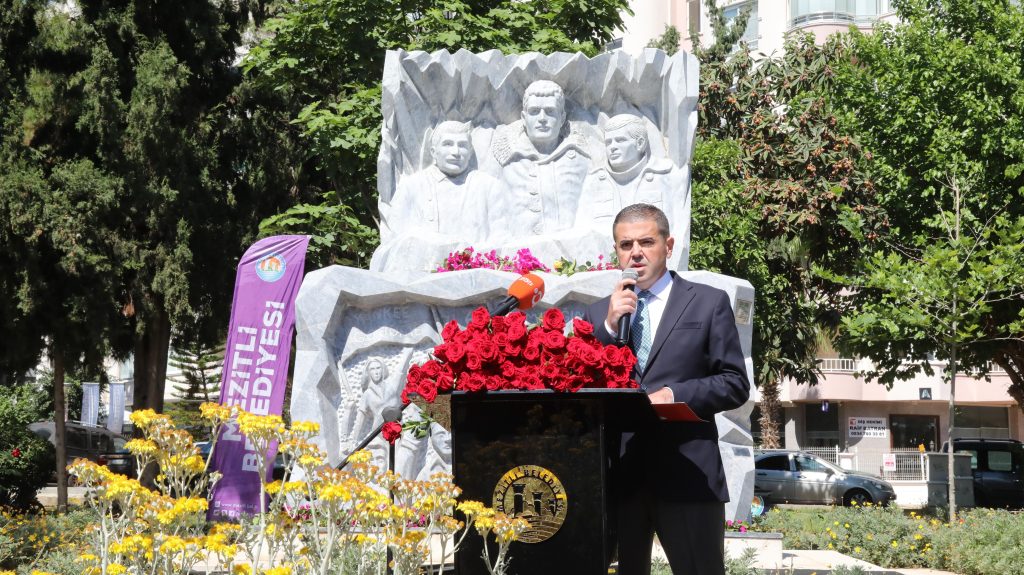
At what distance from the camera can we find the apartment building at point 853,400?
120ft

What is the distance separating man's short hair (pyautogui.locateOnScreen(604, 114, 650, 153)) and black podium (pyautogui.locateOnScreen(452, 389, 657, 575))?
8571 mm

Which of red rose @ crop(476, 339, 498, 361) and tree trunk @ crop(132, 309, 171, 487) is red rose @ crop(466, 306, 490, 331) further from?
tree trunk @ crop(132, 309, 171, 487)

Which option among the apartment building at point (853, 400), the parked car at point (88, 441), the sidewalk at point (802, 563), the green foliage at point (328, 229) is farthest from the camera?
the apartment building at point (853, 400)

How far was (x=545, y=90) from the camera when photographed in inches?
473

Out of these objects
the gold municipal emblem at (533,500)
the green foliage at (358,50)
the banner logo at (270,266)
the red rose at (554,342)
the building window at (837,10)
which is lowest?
the gold municipal emblem at (533,500)

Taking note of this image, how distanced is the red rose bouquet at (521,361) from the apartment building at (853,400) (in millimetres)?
33936

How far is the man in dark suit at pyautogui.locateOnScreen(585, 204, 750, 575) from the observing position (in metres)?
3.71

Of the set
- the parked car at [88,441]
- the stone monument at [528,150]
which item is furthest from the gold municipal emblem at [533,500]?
the parked car at [88,441]

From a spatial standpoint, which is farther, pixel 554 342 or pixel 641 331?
pixel 641 331

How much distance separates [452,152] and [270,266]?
2572mm

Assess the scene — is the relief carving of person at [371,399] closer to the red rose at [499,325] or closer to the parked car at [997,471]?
the red rose at [499,325]

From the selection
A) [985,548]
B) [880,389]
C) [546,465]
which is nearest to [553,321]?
[546,465]

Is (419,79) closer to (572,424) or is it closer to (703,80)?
(572,424)

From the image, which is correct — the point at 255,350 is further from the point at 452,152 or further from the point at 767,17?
the point at 767,17
